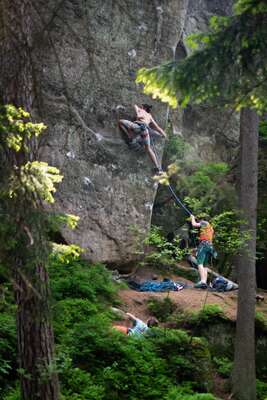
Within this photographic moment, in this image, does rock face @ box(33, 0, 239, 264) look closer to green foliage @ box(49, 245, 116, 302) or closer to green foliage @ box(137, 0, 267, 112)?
green foliage @ box(49, 245, 116, 302)

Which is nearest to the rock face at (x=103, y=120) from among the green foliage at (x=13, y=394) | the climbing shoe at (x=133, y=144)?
the climbing shoe at (x=133, y=144)

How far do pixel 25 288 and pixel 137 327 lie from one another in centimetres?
508

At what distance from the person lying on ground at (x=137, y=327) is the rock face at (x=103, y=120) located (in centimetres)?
269

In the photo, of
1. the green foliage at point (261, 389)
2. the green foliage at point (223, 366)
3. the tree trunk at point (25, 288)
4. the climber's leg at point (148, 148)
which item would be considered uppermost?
the climber's leg at point (148, 148)

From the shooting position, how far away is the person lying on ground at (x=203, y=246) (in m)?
10.6

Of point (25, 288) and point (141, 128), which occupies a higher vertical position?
point (141, 128)

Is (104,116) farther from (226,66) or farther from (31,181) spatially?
(31,181)

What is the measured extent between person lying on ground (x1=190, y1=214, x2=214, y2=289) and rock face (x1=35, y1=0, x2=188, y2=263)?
1865 mm

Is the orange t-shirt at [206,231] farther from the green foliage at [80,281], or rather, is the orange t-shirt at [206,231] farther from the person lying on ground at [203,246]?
the green foliage at [80,281]

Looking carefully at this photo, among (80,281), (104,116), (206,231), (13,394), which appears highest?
(104,116)

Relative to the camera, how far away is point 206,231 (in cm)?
1103

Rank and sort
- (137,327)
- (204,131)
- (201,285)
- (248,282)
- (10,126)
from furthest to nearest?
(204,131)
(201,285)
(248,282)
(137,327)
(10,126)

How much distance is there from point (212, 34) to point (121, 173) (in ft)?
29.6

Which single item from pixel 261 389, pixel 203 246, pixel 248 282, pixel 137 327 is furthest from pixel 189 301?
pixel 137 327
